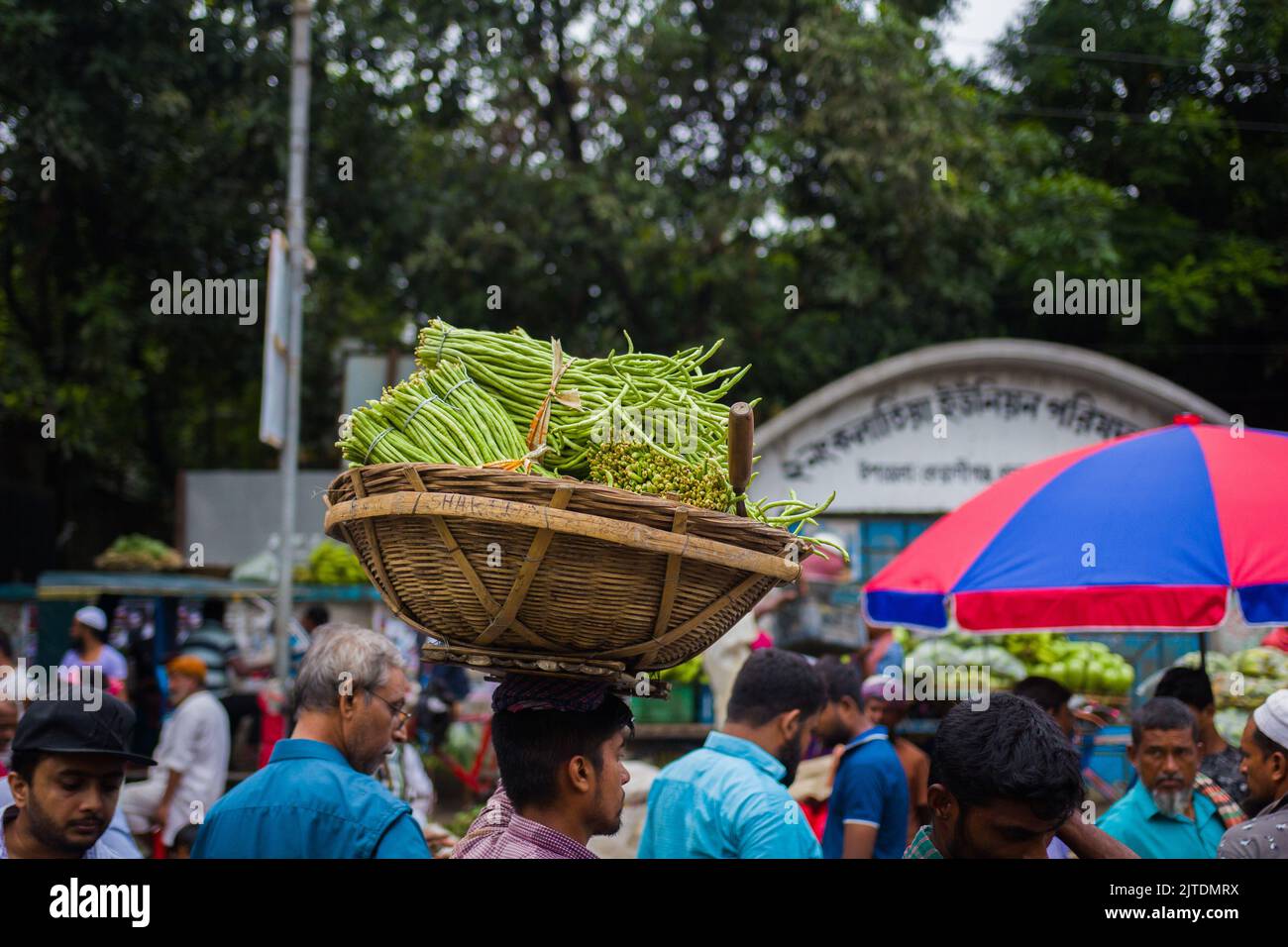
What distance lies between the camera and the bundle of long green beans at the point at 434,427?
2.33 metres

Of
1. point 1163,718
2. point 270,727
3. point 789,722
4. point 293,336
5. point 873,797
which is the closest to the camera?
point 789,722

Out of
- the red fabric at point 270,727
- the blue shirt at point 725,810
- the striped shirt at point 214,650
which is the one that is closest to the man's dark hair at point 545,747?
the blue shirt at point 725,810

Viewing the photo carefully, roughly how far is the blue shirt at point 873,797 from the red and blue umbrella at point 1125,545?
1.87ft

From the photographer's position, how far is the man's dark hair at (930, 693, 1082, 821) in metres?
2.44

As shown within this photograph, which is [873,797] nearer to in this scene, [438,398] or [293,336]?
[438,398]

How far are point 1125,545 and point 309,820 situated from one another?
9.22ft

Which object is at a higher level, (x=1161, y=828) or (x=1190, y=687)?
(x=1190, y=687)

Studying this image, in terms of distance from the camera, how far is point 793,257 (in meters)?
15.0

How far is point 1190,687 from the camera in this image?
16.2 ft

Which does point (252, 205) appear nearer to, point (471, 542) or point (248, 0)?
point (248, 0)

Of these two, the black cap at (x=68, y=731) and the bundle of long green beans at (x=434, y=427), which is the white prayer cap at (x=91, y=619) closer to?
the black cap at (x=68, y=731)

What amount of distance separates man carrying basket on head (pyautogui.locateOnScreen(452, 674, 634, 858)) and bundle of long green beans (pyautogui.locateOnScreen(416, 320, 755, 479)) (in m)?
0.46

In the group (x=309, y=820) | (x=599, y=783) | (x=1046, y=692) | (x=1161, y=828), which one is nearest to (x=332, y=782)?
(x=309, y=820)
